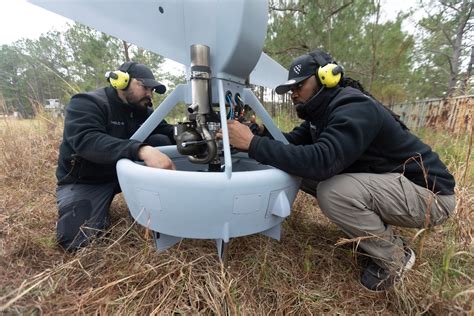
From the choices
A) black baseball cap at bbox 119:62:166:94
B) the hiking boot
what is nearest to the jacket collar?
the hiking boot

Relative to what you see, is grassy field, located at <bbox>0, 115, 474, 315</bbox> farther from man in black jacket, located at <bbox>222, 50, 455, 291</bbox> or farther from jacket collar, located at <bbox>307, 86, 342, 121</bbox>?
jacket collar, located at <bbox>307, 86, 342, 121</bbox>

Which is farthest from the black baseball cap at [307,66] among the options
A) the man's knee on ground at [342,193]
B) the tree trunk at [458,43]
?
the tree trunk at [458,43]

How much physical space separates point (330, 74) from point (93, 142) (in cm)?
115

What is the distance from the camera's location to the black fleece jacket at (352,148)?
0.97m

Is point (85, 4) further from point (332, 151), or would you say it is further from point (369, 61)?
point (369, 61)

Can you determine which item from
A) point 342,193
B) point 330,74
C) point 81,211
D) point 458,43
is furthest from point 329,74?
point 458,43

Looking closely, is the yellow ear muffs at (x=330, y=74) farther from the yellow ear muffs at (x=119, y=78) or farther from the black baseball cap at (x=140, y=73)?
the yellow ear muffs at (x=119, y=78)

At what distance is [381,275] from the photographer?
1121mm

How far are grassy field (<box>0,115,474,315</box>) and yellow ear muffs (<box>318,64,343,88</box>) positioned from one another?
70 cm

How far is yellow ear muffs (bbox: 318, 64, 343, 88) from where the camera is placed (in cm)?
113

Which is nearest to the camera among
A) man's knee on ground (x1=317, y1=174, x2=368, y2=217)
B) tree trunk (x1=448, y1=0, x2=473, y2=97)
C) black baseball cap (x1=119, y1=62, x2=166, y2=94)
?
man's knee on ground (x1=317, y1=174, x2=368, y2=217)

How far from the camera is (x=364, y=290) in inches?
43.3

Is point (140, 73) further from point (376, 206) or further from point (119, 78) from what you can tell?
point (376, 206)

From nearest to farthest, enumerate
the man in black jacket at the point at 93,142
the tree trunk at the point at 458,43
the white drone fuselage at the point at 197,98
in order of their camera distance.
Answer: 1. the white drone fuselage at the point at 197,98
2. the man in black jacket at the point at 93,142
3. the tree trunk at the point at 458,43
